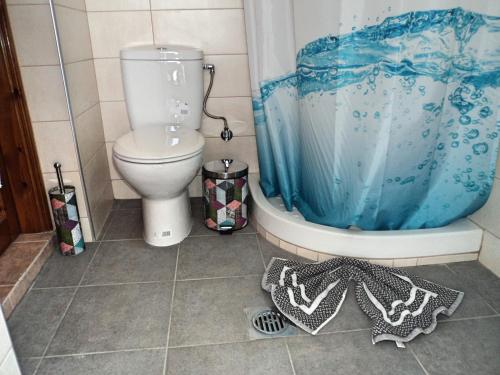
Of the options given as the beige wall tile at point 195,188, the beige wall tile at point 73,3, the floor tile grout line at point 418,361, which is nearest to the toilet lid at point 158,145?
the beige wall tile at point 195,188

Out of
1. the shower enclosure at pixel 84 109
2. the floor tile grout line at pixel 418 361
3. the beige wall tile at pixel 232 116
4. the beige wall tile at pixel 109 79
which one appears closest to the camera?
the floor tile grout line at pixel 418 361

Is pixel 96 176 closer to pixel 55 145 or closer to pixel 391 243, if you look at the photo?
pixel 55 145

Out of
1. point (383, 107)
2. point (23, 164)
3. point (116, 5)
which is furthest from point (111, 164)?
point (383, 107)

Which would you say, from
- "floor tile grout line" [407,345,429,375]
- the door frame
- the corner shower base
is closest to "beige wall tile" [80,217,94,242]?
the door frame

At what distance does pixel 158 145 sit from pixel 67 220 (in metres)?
0.50

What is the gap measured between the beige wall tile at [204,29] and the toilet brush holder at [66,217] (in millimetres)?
851

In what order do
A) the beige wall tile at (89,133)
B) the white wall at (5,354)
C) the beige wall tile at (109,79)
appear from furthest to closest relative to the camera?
the beige wall tile at (109,79) < the beige wall tile at (89,133) < the white wall at (5,354)

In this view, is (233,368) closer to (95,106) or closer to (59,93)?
(59,93)

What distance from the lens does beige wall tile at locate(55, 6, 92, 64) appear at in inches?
59.7

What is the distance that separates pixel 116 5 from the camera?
6.09ft

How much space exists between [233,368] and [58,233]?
3.21 feet

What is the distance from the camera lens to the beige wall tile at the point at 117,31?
1.87m

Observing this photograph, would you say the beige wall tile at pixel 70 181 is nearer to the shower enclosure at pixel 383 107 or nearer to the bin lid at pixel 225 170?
the bin lid at pixel 225 170

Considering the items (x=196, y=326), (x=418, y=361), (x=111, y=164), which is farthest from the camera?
(x=111, y=164)
